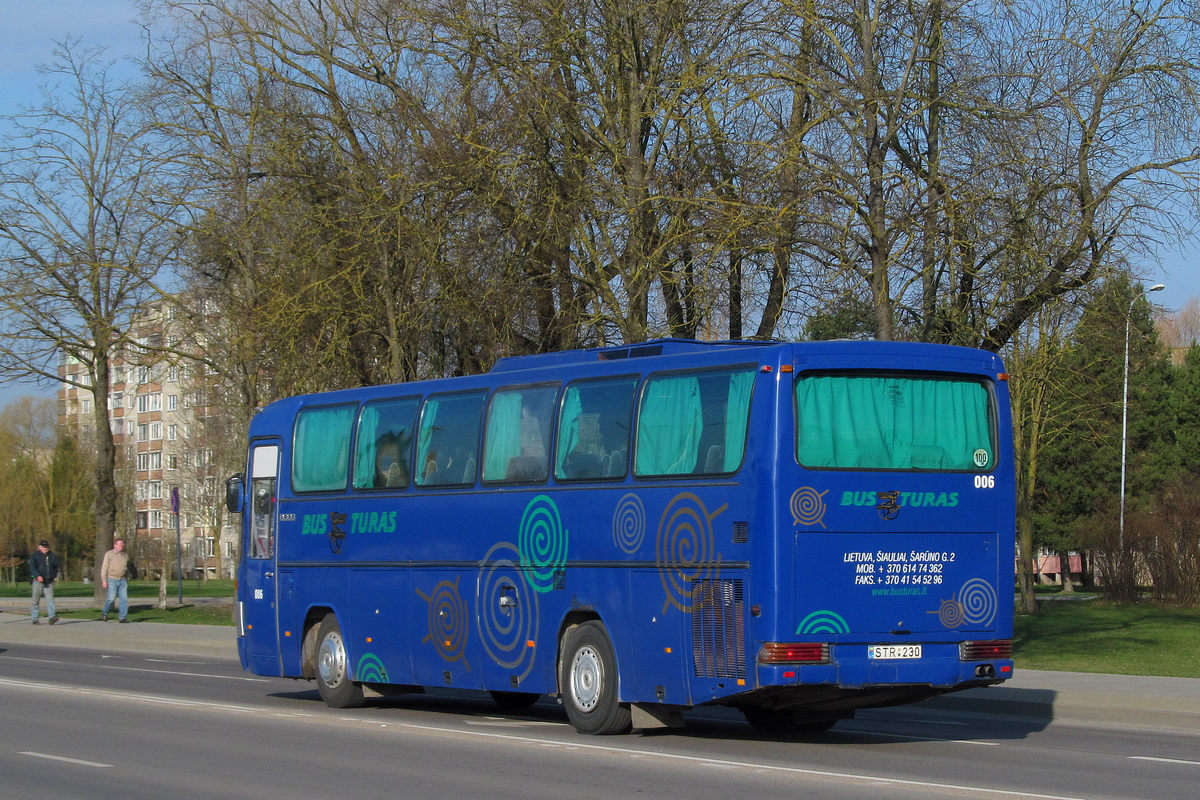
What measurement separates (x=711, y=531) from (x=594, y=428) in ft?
6.32

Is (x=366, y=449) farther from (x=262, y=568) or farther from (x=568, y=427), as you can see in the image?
(x=568, y=427)

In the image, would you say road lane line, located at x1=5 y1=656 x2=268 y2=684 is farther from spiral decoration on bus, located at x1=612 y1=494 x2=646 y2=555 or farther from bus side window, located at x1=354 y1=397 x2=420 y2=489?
spiral decoration on bus, located at x1=612 y1=494 x2=646 y2=555

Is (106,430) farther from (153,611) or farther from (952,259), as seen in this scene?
(952,259)

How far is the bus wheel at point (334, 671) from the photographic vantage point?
56.6ft

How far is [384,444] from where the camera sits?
A: 16828 mm

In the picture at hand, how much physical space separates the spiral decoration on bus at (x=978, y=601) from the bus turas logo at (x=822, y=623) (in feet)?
3.98

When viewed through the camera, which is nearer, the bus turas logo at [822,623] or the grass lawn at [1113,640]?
the bus turas logo at [822,623]

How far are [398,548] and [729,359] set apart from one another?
17.1 ft

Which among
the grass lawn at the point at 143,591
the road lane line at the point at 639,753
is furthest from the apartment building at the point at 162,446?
the road lane line at the point at 639,753

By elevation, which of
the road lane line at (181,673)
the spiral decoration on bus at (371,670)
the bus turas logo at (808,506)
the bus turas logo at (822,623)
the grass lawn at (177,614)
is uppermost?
the bus turas logo at (808,506)

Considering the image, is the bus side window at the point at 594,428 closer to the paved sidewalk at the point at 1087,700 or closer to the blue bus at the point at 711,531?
the blue bus at the point at 711,531

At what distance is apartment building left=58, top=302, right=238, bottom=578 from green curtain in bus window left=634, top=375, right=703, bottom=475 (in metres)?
22.0

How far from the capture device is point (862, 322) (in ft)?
71.6

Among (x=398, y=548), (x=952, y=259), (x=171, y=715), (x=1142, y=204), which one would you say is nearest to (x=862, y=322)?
(x=952, y=259)
